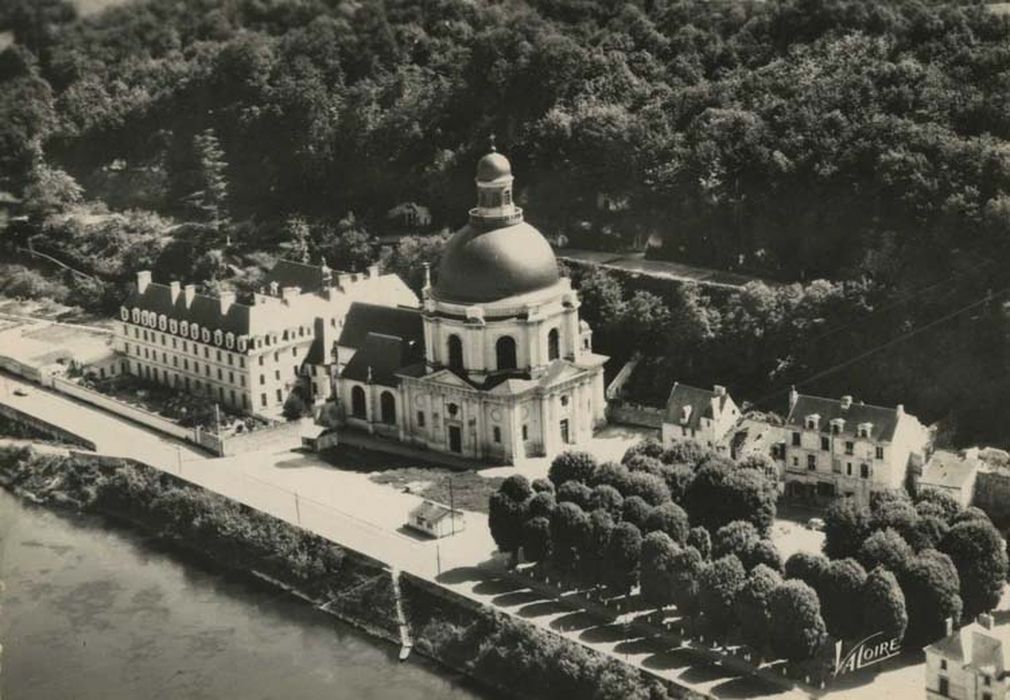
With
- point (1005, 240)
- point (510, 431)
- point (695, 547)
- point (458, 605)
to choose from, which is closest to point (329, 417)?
point (510, 431)

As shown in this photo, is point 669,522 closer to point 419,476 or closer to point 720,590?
point 720,590

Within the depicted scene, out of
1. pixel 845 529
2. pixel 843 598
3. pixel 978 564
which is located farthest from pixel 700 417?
pixel 843 598

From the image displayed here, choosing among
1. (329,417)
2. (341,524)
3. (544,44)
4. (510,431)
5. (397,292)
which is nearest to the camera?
(341,524)

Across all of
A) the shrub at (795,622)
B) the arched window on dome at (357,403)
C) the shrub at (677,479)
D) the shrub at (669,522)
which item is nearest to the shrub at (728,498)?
the shrub at (677,479)

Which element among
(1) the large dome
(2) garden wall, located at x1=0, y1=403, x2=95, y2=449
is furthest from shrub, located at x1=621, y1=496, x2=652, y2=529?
(2) garden wall, located at x1=0, y1=403, x2=95, y2=449

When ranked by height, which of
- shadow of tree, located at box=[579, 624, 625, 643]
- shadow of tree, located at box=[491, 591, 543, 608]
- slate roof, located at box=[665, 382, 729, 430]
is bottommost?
shadow of tree, located at box=[579, 624, 625, 643]

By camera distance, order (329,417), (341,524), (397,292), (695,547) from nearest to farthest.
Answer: (695,547) < (341,524) < (329,417) < (397,292)

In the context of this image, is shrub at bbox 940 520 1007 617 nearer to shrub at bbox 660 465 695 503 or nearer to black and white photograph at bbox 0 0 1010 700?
black and white photograph at bbox 0 0 1010 700

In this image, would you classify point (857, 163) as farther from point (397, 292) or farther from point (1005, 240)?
point (397, 292)
